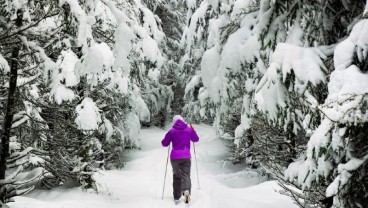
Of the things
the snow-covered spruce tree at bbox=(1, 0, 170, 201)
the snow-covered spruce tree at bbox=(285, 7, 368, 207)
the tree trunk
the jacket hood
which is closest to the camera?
the snow-covered spruce tree at bbox=(285, 7, 368, 207)

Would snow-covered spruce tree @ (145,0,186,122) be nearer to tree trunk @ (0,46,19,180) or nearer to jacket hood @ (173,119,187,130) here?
jacket hood @ (173,119,187,130)

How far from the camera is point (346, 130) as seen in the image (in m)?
3.27

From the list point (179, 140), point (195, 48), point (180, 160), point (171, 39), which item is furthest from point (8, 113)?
point (171, 39)

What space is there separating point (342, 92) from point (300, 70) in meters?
0.53

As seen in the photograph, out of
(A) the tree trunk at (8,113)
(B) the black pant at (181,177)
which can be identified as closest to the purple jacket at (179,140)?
(B) the black pant at (181,177)

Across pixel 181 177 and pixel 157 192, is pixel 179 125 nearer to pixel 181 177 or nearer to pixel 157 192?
pixel 181 177

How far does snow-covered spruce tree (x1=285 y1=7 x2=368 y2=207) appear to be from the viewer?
3.07 m

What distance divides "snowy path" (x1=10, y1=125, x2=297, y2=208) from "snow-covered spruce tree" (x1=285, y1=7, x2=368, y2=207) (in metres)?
3.48

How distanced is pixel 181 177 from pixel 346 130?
577 centimetres

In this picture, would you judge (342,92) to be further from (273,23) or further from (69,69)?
(69,69)

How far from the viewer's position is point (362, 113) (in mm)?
3166

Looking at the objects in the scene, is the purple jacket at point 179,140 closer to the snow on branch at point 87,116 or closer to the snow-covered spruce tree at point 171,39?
the snow on branch at point 87,116

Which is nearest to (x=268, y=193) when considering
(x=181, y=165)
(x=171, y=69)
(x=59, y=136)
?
(x=181, y=165)

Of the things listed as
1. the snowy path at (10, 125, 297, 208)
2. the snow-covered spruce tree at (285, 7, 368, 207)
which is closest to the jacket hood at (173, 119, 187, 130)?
the snowy path at (10, 125, 297, 208)
